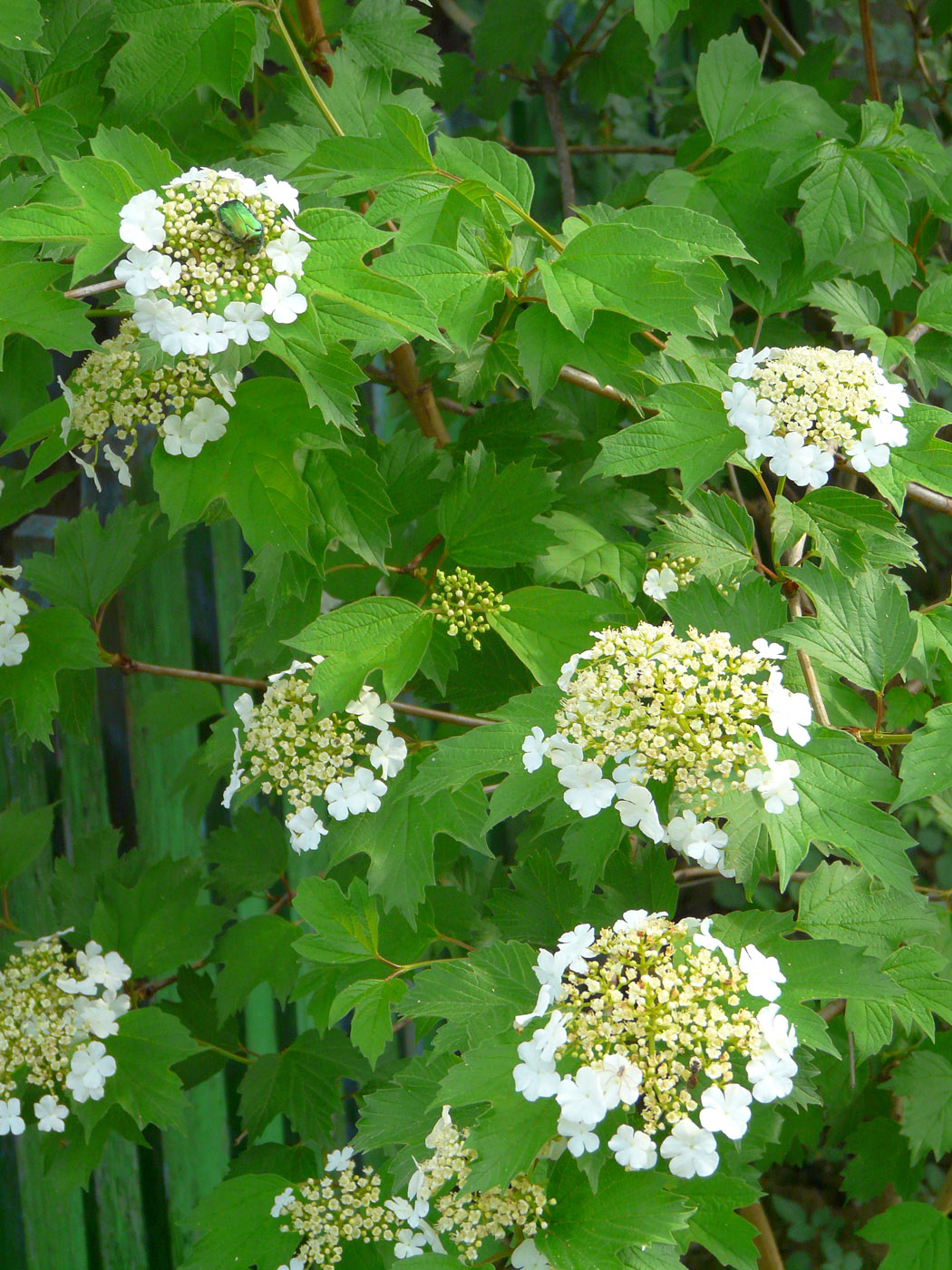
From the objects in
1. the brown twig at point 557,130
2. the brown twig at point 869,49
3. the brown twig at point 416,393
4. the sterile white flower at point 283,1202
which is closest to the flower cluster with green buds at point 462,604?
the brown twig at point 416,393

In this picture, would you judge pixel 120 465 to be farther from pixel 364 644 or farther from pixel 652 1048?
pixel 652 1048

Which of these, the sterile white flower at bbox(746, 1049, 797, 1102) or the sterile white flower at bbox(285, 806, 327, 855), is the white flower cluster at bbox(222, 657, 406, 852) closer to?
the sterile white flower at bbox(285, 806, 327, 855)

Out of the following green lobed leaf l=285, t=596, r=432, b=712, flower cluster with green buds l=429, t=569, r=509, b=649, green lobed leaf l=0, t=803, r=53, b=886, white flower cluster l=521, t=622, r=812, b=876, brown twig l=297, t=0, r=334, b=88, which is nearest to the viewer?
white flower cluster l=521, t=622, r=812, b=876

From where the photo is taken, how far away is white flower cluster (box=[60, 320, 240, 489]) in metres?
1.29

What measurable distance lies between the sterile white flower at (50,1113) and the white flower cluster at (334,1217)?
35 cm

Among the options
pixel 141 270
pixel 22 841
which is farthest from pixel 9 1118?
pixel 141 270

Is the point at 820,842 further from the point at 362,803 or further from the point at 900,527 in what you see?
the point at 362,803

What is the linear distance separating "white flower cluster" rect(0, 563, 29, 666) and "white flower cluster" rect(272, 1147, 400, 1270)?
0.85 metres

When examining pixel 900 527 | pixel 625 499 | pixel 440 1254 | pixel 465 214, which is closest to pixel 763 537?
pixel 625 499

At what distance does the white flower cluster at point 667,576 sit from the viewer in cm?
157

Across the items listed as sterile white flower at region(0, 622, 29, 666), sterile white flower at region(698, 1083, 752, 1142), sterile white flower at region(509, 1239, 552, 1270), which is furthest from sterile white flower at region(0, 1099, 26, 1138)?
sterile white flower at region(698, 1083, 752, 1142)

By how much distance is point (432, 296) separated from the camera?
1.35 m

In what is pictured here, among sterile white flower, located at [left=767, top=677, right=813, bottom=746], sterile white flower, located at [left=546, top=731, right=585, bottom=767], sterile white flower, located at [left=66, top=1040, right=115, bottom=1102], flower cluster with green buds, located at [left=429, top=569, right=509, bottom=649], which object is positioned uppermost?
sterile white flower, located at [left=767, top=677, right=813, bottom=746]

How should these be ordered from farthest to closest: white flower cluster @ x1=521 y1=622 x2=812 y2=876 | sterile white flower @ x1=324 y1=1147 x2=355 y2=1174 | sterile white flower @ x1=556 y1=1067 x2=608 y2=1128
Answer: sterile white flower @ x1=324 y1=1147 x2=355 y2=1174, white flower cluster @ x1=521 y1=622 x2=812 y2=876, sterile white flower @ x1=556 y1=1067 x2=608 y2=1128
